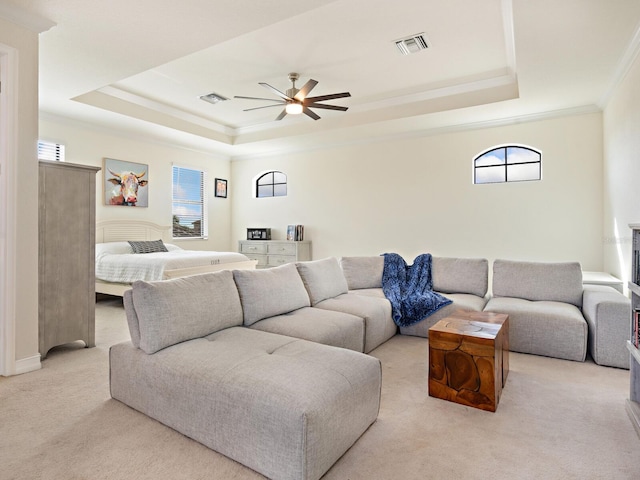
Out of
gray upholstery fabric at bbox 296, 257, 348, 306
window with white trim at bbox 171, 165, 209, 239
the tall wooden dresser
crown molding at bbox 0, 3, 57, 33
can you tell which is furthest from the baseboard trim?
window with white trim at bbox 171, 165, 209, 239

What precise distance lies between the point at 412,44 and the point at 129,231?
5.13 meters

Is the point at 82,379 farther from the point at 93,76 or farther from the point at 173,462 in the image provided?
the point at 93,76

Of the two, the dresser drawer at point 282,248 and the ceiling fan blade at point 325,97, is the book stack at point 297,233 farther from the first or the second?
the ceiling fan blade at point 325,97

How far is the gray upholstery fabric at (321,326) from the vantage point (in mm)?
2664

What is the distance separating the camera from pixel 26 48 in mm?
2871

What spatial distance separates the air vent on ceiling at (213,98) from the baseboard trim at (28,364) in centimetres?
391

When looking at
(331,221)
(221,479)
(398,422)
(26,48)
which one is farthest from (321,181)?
(221,479)

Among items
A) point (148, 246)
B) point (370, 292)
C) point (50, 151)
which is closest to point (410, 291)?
point (370, 292)

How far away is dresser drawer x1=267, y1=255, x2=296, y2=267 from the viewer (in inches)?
273

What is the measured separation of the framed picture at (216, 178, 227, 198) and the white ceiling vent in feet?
16.4

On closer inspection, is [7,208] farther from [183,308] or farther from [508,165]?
[508,165]

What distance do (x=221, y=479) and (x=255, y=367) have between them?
48 cm

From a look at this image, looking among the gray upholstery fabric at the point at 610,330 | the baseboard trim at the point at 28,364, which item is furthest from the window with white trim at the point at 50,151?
the gray upholstery fabric at the point at 610,330

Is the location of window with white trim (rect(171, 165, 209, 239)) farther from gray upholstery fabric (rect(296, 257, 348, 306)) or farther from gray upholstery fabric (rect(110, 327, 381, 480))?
gray upholstery fabric (rect(110, 327, 381, 480))
